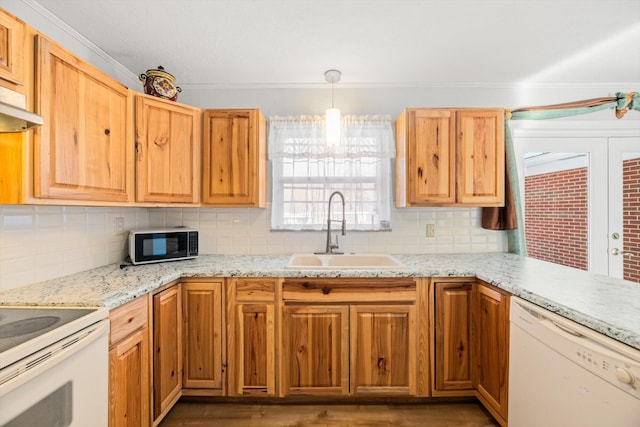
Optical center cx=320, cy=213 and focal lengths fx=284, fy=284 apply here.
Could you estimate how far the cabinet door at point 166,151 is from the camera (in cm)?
180

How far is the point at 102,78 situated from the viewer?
1.51 meters

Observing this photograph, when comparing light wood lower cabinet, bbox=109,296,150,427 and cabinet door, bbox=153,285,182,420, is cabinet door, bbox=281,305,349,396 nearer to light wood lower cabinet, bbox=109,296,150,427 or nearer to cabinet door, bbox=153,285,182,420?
cabinet door, bbox=153,285,182,420

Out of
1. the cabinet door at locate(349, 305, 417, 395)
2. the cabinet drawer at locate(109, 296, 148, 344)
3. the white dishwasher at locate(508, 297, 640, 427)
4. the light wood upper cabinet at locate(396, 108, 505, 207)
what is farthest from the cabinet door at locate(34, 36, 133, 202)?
the white dishwasher at locate(508, 297, 640, 427)

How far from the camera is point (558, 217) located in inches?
98.5

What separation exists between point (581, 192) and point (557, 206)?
228 mm

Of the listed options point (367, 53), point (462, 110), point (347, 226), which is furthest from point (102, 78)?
point (462, 110)

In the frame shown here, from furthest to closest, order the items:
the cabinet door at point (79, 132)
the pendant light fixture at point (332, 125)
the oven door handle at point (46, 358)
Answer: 1. the pendant light fixture at point (332, 125)
2. the cabinet door at point (79, 132)
3. the oven door handle at point (46, 358)

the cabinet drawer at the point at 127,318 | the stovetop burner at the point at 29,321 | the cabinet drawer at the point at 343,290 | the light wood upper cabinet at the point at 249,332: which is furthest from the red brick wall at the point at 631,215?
the stovetop burner at the point at 29,321

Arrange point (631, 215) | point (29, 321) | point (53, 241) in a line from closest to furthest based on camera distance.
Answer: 1. point (29, 321)
2. point (53, 241)
3. point (631, 215)

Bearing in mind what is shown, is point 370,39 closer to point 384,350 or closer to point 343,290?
point 343,290

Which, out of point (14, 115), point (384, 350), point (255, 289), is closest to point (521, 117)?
point (384, 350)

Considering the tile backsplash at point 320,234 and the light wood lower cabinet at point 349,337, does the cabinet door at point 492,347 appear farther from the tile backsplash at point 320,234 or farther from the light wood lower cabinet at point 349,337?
the tile backsplash at point 320,234

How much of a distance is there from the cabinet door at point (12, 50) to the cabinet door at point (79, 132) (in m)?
0.05

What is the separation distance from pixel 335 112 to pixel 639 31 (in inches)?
76.2
